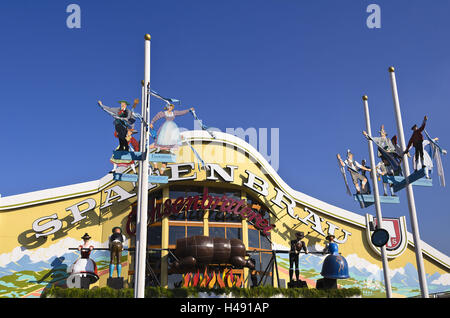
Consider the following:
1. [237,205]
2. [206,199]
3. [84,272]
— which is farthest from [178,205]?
[84,272]

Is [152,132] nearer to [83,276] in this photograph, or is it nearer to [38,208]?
[83,276]

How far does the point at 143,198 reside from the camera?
12711 millimetres

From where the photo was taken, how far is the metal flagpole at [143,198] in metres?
11.8

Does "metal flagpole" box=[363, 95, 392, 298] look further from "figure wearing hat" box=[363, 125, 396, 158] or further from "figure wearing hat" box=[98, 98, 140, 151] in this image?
"figure wearing hat" box=[98, 98, 140, 151]

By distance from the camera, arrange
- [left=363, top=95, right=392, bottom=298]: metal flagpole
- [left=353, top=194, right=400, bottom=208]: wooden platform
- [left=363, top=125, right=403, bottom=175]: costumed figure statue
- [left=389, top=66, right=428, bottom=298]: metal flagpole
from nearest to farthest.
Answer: [left=389, top=66, right=428, bottom=298]: metal flagpole
[left=363, top=95, right=392, bottom=298]: metal flagpole
[left=363, top=125, right=403, bottom=175]: costumed figure statue
[left=353, top=194, right=400, bottom=208]: wooden platform

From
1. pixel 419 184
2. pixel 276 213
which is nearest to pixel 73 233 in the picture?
pixel 276 213

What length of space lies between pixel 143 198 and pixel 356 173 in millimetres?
10353

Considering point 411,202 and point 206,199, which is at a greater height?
point 206,199

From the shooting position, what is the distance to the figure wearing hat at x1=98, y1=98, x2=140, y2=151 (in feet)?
Answer: 46.0

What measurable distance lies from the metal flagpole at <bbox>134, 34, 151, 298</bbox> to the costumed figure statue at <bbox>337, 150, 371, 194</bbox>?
9.57 m

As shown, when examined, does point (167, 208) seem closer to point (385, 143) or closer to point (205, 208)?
point (205, 208)

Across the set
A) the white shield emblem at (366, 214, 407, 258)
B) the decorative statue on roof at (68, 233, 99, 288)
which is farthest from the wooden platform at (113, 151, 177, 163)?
the white shield emblem at (366, 214, 407, 258)

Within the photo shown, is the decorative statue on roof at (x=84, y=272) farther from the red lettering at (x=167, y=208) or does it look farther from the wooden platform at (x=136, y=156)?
the wooden platform at (x=136, y=156)

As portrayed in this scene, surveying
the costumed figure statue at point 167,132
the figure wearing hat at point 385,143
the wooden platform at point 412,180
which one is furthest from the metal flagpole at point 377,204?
the costumed figure statue at point 167,132
